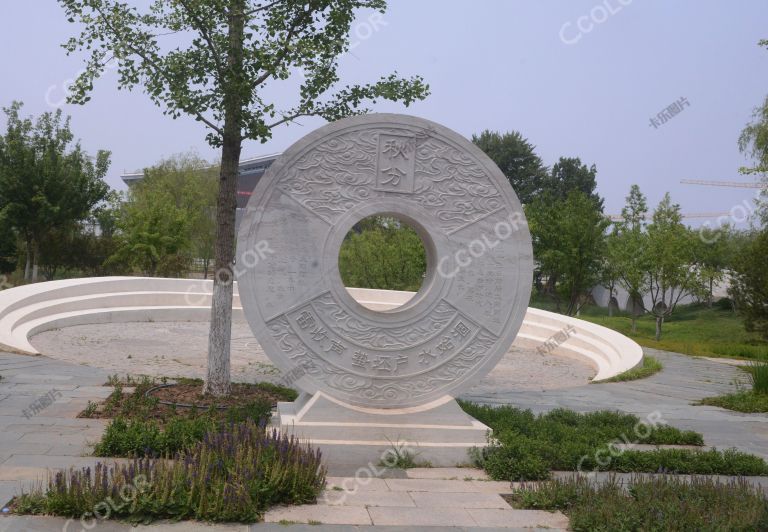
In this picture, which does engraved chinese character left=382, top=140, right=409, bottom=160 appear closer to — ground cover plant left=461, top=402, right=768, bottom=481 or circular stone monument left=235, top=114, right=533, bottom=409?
circular stone monument left=235, top=114, right=533, bottom=409

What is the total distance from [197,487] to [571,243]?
68.1 feet

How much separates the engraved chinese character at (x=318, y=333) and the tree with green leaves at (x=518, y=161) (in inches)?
1288

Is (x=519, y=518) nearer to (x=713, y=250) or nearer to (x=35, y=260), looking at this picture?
(x=35, y=260)

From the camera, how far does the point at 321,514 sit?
4406mm

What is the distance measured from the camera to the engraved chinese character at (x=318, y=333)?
5926mm

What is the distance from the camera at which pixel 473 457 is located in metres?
5.75

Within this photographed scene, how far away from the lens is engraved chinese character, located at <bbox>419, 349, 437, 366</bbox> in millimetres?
6145

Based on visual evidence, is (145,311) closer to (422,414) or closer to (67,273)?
(67,273)

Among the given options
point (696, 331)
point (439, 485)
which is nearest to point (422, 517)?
point (439, 485)

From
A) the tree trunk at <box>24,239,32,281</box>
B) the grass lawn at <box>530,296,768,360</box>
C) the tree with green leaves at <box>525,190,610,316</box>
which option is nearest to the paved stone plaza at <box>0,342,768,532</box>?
the grass lawn at <box>530,296,768,360</box>

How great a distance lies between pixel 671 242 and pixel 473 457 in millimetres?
17345

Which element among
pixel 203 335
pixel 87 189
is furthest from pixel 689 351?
pixel 87 189

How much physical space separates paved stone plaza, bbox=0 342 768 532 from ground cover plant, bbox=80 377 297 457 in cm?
24

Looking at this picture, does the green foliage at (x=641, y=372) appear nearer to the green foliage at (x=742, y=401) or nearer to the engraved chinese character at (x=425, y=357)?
the green foliage at (x=742, y=401)
